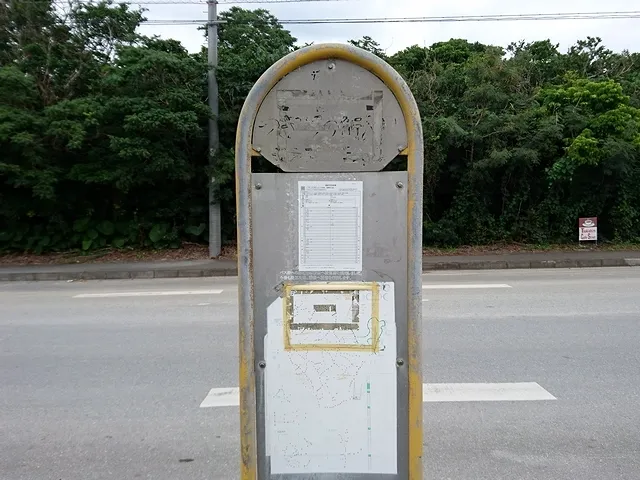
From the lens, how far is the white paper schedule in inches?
77.9

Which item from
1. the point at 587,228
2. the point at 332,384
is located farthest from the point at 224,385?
the point at 587,228

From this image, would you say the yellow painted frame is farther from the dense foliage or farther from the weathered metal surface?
the dense foliage

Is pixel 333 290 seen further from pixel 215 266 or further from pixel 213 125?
pixel 213 125

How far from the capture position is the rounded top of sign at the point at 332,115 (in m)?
1.95

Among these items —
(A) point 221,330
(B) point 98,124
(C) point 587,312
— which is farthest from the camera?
(B) point 98,124

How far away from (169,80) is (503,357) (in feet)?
33.9

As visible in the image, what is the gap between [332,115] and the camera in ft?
6.44

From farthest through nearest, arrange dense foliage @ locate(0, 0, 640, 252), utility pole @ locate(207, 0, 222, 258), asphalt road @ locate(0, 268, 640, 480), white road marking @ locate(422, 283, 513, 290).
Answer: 1. utility pole @ locate(207, 0, 222, 258)
2. dense foliage @ locate(0, 0, 640, 252)
3. white road marking @ locate(422, 283, 513, 290)
4. asphalt road @ locate(0, 268, 640, 480)

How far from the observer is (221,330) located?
6516 mm

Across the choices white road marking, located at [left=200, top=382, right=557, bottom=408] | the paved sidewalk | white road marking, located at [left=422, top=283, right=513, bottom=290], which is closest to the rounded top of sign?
white road marking, located at [left=200, top=382, right=557, bottom=408]

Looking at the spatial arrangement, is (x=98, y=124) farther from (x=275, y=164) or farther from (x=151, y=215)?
(x=275, y=164)

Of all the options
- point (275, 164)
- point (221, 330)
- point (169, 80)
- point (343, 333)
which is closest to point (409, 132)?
point (275, 164)

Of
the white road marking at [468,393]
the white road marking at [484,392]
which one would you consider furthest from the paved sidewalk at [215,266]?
the white road marking at [484,392]

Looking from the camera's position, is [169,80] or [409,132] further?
[169,80]
